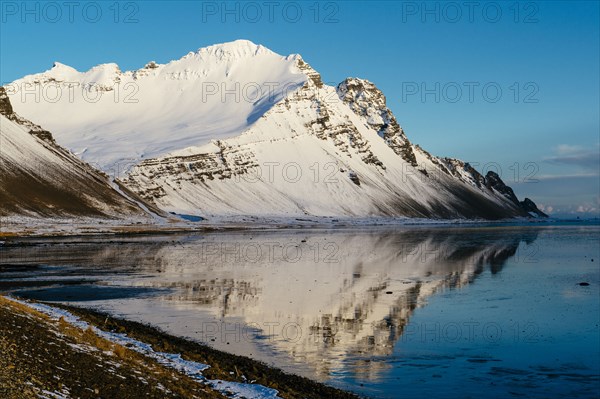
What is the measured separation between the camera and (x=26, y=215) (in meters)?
145

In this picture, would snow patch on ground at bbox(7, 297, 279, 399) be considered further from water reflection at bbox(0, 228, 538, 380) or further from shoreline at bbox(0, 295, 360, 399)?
water reflection at bbox(0, 228, 538, 380)

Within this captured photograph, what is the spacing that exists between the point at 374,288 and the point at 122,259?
34.9 meters

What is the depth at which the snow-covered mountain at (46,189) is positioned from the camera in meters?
154

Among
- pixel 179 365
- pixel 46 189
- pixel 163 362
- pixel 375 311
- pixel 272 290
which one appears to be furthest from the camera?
pixel 46 189

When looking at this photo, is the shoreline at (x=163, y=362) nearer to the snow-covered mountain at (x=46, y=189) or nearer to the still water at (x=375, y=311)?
the still water at (x=375, y=311)

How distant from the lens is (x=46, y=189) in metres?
169

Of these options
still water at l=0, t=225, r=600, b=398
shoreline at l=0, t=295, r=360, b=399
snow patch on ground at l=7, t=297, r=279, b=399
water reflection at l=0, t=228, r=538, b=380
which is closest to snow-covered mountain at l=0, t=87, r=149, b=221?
water reflection at l=0, t=228, r=538, b=380

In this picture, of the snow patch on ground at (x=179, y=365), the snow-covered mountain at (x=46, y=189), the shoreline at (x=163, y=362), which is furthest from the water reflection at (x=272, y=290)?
the snow-covered mountain at (x=46, y=189)

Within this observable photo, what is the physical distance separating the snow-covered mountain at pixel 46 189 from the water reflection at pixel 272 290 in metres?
74.1

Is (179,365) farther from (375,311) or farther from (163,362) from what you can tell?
(375,311)

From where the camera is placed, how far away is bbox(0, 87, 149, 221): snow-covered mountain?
15388 cm

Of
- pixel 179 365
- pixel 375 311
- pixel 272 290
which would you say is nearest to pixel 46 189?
pixel 272 290

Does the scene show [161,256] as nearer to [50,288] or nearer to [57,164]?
[50,288]

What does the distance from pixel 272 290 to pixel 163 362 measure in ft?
80.7
